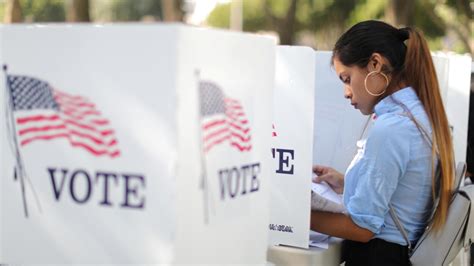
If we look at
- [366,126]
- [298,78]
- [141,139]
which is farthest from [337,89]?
[141,139]

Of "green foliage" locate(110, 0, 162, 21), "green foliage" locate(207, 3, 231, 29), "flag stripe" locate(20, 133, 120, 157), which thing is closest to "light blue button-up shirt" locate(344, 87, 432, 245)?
"flag stripe" locate(20, 133, 120, 157)

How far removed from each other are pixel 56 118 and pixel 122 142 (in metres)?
0.15

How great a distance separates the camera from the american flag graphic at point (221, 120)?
1285 millimetres

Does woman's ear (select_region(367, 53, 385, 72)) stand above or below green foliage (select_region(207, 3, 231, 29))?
below

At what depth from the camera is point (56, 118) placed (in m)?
1.30

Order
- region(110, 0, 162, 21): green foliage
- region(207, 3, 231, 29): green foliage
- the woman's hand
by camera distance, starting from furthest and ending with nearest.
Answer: region(110, 0, 162, 21): green foliage < region(207, 3, 231, 29): green foliage < the woman's hand

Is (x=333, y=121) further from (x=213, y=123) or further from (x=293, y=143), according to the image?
(x=213, y=123)

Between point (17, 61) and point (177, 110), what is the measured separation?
0.35 metres

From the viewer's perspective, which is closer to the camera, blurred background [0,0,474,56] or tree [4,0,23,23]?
tree [4,0,23,23]

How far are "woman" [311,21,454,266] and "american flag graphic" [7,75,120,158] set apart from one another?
85cm

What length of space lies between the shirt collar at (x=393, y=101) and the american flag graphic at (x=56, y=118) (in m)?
0.94

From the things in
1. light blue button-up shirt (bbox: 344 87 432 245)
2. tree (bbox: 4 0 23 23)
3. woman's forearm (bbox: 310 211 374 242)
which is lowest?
woman's forearm (bbox: 310 211 374 242)

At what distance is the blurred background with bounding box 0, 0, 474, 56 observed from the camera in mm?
9844

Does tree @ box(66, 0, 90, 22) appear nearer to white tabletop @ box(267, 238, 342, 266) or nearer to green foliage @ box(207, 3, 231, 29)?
white tabletop @ box(267, 238, 342, 266)
